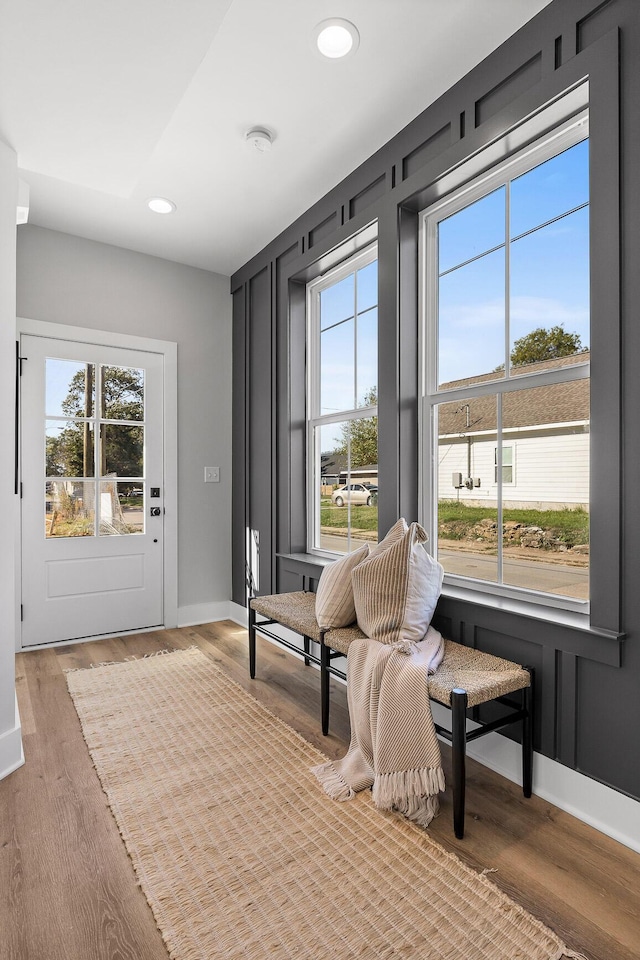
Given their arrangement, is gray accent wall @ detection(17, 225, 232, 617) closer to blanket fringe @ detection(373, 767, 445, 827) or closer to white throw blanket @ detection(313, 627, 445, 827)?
white throw blanket @ detection(313, 627, 445, 827)

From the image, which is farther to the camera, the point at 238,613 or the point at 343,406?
the point at 238,613

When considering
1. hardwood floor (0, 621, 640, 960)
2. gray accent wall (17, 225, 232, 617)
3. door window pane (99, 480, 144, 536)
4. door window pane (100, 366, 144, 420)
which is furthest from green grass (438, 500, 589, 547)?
door window pane (100, 366, 144, 420)

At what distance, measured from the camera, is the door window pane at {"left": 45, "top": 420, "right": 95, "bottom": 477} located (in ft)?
11.6

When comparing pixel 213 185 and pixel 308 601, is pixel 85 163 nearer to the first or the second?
pixel 213 185

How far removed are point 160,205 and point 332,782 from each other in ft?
10.6

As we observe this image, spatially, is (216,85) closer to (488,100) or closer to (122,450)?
(488,100)

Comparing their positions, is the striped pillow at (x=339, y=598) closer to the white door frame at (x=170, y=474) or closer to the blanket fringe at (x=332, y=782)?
the blanket fringe at (x=332, y=782)

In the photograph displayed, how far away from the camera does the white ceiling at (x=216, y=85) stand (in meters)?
1.64

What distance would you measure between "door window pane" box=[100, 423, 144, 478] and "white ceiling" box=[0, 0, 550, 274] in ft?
4.86

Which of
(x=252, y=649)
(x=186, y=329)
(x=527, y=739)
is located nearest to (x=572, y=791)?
(x=527, y=739)

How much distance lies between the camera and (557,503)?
6.68 ft

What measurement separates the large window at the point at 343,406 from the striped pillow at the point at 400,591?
832 mm

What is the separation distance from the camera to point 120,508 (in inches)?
149

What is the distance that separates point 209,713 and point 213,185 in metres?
2.82
